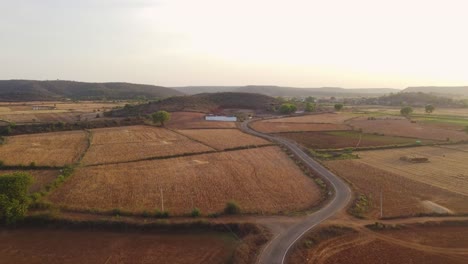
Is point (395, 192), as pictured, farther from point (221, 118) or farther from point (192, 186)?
point (221, 118)

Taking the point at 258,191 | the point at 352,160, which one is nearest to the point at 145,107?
the point at 352,160

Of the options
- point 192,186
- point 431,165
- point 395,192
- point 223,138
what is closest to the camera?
point 395,192

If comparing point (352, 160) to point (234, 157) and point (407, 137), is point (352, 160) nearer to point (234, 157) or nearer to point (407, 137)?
point (234, 157)

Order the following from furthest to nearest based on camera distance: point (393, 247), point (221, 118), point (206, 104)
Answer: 1. point (206, 104)
2. point (221, 118)
3. point (393, 247)

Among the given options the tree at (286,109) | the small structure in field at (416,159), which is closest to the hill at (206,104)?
the tree at (286,109)

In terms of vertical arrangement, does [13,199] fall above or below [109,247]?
above

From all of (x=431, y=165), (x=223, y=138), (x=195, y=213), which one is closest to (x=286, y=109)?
(x=223, y=138)

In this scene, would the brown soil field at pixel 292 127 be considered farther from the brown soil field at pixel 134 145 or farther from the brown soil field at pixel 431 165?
the brown soil field at pixel 431 165
